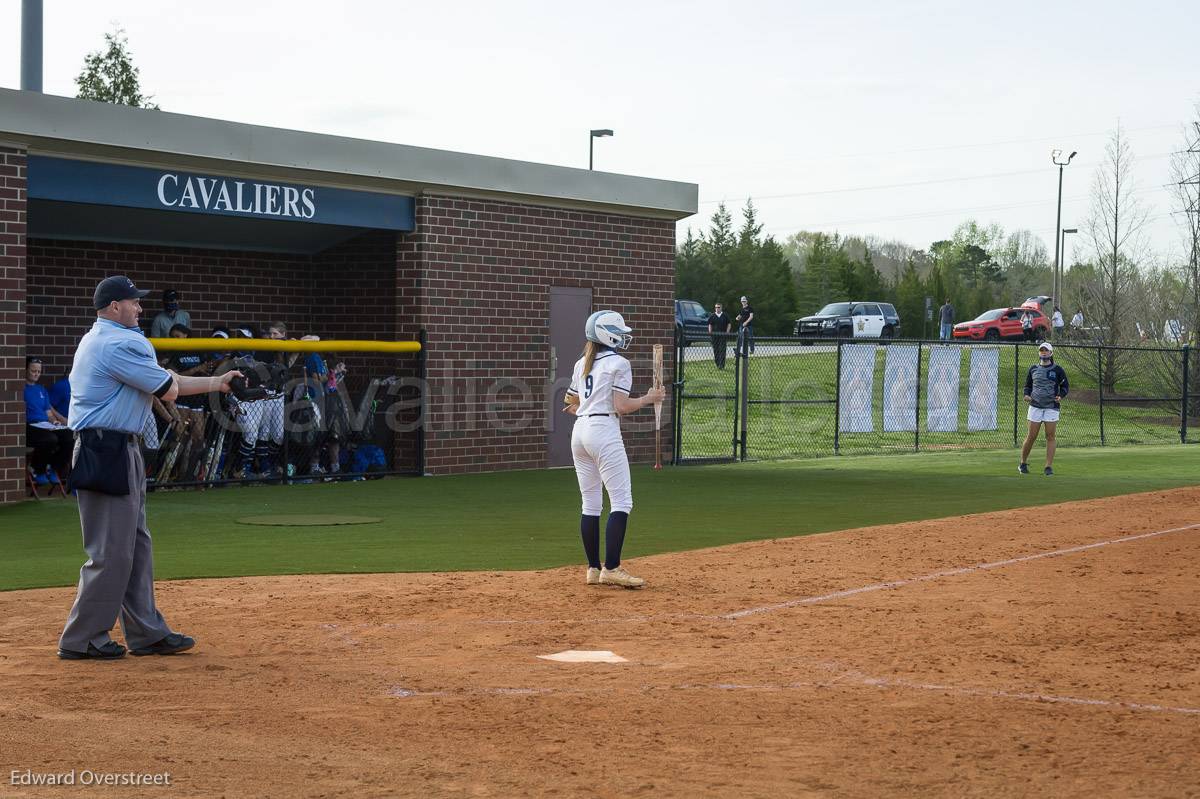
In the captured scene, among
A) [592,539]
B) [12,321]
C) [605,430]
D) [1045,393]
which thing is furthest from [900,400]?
[605,430]

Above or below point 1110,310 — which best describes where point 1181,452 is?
below

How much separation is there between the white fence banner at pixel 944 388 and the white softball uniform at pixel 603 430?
19475 mm

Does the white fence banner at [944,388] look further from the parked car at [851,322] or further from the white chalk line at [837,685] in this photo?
the parked car at [851,322]

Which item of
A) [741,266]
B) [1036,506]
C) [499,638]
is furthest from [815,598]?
[741,266]

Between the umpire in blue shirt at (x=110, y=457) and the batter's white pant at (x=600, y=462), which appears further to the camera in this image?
the batter's white pant at (x=600, y=462)

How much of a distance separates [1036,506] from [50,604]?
11.7m

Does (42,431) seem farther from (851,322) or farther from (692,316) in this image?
(851,322)

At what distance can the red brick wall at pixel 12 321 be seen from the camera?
53.3 feet

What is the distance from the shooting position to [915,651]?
26.9 ft

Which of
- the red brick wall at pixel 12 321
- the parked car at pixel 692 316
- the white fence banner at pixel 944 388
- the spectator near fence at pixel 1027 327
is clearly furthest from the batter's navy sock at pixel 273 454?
the spectator near fence at pixel 1027 327

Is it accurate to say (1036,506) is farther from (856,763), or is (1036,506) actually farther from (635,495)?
(856,763)

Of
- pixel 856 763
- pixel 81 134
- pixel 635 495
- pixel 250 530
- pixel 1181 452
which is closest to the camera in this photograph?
pixel 856 763

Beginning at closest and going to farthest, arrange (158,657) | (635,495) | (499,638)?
(158,657) → (499,638) → (635,495)

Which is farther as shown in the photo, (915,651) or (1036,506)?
(1036,506)
